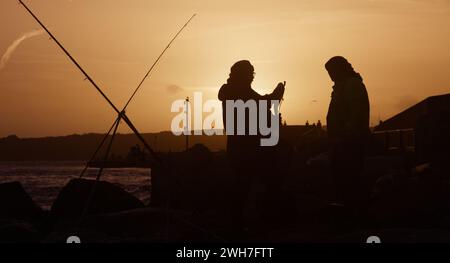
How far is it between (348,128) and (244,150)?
1.26 m

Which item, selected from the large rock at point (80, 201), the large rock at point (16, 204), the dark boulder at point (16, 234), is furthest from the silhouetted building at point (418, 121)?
the dark boulder at point (16, 234)

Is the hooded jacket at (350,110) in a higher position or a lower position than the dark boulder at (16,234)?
higher

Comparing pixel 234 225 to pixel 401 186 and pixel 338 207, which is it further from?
pixel 401 186

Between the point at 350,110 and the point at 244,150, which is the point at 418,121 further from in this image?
the point at 244,150

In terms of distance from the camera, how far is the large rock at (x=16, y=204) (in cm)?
1448

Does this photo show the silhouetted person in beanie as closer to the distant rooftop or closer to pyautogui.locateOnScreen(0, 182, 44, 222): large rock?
pyautogui.locateOnScreen(0, 182, 44, 222): large rock

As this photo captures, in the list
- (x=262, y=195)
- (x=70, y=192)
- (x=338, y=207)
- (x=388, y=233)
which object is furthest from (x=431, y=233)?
(x=70, y=192)

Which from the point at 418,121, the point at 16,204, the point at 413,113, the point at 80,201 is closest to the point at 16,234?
the point at 80,201

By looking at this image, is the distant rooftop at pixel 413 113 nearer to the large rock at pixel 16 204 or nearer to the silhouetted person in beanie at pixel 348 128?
the large rock at pixel 16 204

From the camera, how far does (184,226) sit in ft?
26.5

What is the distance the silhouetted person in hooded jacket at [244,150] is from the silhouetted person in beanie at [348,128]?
79 cm

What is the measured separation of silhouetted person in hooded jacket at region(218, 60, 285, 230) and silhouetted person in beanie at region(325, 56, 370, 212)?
0.79 m

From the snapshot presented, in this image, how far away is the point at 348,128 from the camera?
8.09 m
